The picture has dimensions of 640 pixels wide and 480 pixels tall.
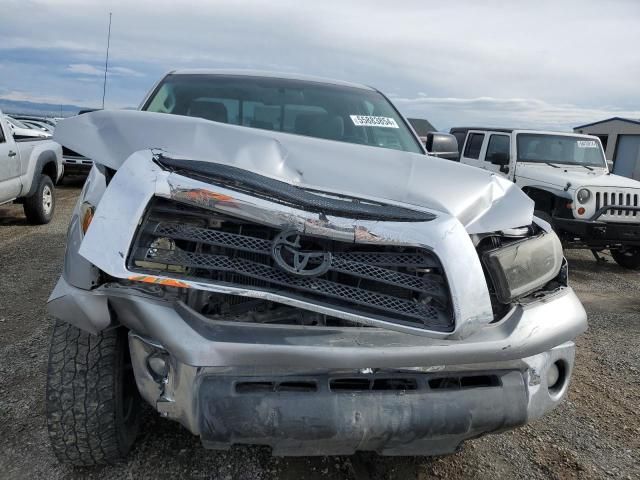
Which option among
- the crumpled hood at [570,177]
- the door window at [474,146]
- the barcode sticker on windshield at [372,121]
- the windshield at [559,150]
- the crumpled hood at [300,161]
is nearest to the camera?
the crumpled hood at [300,161]

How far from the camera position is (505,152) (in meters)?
8.73

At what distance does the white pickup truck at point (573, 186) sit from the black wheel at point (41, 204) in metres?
6.80

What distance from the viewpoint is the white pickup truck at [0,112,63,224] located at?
273 inches

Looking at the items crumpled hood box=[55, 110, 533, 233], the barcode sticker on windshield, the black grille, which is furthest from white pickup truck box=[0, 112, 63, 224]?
the black grille

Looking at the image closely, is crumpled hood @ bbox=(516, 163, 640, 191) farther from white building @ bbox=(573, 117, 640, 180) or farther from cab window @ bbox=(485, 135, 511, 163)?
white building @ bbox=(573, 117, 640, 180)

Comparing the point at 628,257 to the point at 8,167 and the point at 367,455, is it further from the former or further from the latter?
the point at 8,167

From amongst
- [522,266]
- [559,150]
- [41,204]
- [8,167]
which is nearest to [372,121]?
[522,266]

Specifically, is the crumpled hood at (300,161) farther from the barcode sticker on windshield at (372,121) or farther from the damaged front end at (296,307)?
the barcode sticker on windshield at (372,121)

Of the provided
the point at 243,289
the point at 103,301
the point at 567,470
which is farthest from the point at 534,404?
the point at 103,301

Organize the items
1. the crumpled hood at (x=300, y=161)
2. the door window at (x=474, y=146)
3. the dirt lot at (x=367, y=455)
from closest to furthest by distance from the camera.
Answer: the crumpled hood at (x=300, y=161) < the dirt lot at (x=367, y=455) < the door window at (x=474, y=146)

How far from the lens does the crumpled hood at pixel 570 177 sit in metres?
7.18

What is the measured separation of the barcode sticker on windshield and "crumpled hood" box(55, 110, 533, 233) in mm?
1208

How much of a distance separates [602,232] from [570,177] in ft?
3.23

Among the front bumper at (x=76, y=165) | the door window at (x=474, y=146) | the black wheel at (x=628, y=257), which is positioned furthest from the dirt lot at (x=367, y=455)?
the front bumper at (x=76, y=165)
